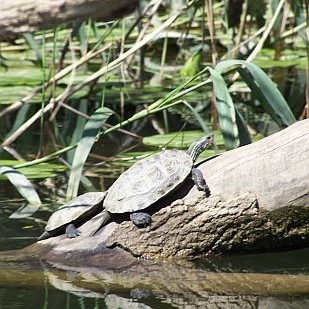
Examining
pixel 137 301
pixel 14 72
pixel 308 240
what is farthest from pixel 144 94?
pixel 137 301

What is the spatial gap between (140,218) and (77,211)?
0.24 metres

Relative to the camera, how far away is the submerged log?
3072 mm

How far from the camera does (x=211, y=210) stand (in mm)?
3080

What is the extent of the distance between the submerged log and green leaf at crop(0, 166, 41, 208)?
0.57 m

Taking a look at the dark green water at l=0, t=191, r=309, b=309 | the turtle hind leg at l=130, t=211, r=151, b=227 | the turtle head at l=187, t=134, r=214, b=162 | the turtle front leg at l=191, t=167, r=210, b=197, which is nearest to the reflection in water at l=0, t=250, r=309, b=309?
the dark green water at l=0, t=191, r=309, b=309

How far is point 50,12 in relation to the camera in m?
1.63

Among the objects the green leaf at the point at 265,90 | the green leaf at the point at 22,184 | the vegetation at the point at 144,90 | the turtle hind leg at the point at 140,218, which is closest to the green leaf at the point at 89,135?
the vegetation at the point at 144,90

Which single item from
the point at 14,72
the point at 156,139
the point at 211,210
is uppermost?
the point at 14,72

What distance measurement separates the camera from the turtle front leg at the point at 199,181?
121 inches

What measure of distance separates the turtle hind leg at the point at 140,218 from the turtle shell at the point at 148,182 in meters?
0.02

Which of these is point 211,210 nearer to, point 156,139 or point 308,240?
point 308,240

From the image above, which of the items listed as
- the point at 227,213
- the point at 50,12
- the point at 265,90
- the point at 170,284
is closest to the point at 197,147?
the point at 265,90

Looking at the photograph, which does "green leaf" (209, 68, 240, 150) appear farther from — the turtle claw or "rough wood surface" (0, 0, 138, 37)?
"rough wood surface" (0, 0, 138, 37)

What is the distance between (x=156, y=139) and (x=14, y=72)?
76.9 inches
